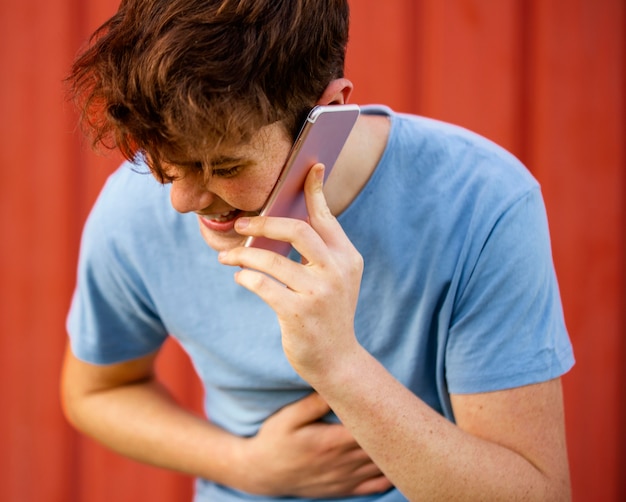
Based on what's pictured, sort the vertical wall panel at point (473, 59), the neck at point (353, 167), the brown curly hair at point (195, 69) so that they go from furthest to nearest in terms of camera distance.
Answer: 1. the vertical wall panel at point (473, 59)
2. the neck at point (353, 167)
3. the brown curly hair at point (195, 69)

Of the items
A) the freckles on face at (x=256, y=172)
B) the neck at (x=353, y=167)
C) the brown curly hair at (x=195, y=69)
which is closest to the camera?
the brown curly hair at (x=195, y=69)

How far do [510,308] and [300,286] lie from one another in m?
0.36

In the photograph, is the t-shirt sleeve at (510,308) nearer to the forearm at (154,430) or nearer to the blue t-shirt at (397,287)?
the blue t-shirt at (397,287)

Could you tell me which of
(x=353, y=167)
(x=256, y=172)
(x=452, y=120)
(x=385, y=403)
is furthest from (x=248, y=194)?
(x=452, y=120)

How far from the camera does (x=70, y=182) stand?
219 cm

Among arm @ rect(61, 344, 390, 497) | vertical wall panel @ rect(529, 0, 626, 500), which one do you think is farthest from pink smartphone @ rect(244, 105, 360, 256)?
vertical wall panel @ rect(529, 0, 626, 500)

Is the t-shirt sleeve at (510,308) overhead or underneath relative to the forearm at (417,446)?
overhead

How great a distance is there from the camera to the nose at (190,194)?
1019 millimetres

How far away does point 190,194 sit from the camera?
1.03 meters

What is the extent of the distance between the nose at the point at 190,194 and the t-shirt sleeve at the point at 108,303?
0.36 metres

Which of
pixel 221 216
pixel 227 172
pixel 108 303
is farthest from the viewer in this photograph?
pixel 108 303

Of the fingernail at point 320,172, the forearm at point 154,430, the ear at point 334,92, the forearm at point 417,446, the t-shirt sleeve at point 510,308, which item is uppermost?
the ear at point 334,92

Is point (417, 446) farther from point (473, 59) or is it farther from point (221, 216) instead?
point (473, 59)

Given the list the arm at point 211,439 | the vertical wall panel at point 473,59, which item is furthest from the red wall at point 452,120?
the arm at point 211,439
